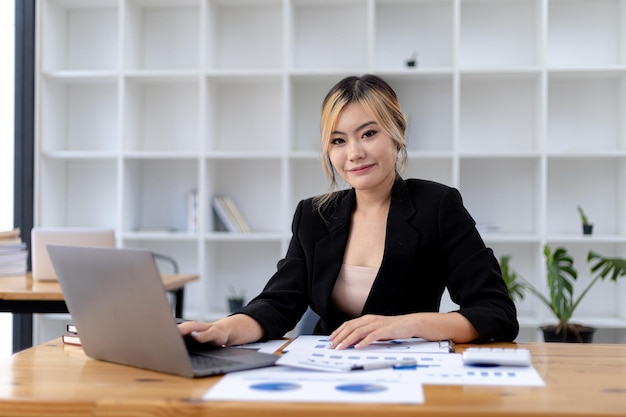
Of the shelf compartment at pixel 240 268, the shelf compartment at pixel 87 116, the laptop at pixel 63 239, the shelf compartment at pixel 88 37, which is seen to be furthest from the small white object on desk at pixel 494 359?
the shelf compartment at pixel 88 37

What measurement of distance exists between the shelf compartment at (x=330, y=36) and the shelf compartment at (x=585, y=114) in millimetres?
1116

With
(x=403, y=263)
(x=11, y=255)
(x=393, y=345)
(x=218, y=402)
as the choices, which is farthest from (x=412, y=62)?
(x=218, y=402)

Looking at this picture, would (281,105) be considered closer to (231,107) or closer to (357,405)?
(231,107)

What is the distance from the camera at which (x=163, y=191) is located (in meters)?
4.68

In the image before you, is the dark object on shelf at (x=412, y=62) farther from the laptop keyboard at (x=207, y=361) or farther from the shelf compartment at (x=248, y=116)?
the laptop keyboard at (x=207, y=361)

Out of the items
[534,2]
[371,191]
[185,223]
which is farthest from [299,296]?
[534,2]

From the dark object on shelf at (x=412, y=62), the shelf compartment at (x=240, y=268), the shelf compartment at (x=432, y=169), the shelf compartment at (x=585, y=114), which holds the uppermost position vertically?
the dark object on shelf at (x=412, y=62)

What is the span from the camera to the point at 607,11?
14.5 ft

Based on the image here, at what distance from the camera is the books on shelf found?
4.42 metres

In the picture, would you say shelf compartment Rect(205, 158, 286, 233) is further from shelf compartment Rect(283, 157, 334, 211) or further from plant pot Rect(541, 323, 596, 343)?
plant pot Rect(541, 323, 596, 343)

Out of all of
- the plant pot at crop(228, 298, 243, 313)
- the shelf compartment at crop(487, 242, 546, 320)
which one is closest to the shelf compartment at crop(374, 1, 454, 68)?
the shelf compartment at crop(487, 242, 546, 320)

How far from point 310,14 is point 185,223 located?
1.43 m

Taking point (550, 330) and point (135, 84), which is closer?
point (550, 330)

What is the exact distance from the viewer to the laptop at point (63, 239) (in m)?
3.04
